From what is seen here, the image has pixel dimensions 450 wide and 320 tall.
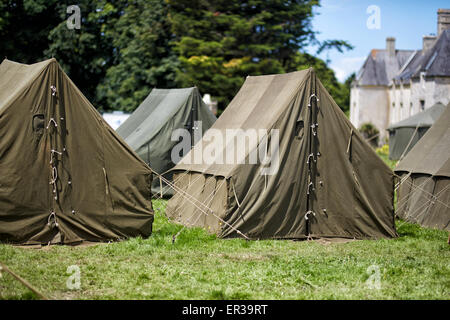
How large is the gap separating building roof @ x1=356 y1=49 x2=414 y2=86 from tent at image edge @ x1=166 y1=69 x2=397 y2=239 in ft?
125

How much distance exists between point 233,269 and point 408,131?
23.8m

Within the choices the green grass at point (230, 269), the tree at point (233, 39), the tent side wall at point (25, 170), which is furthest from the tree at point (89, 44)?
the green grass at point (230, 269)

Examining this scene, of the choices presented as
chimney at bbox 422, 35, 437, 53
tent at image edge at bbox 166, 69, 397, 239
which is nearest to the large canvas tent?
tent at image edge at bbox 166, 69, 397, 239

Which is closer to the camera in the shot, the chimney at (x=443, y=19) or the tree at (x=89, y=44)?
the tree at (x=89, y=44)

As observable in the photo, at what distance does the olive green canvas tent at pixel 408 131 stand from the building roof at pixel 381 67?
15609 mm

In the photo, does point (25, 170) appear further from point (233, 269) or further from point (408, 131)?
point (408, 131)

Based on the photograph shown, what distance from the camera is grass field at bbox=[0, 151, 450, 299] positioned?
6.49 meters

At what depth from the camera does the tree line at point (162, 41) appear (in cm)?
3206

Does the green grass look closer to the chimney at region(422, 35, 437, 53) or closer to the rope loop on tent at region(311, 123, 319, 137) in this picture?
the rope loop on tent at region(311, 123, 319, 137)

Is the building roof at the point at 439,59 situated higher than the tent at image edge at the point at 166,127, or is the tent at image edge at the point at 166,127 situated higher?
the building roof at the point at 439,59

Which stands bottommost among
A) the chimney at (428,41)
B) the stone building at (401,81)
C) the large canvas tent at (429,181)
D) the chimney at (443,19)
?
the large canvas tent at (429,181)

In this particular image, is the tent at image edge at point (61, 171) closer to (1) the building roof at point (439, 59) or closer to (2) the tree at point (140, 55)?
(2) the tree at point (140, 55)

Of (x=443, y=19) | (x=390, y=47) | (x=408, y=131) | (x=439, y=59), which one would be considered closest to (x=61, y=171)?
(x=408, y=131)

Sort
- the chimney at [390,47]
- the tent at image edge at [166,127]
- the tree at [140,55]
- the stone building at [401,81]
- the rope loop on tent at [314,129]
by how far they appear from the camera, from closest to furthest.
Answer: the rope loop on tent at [314,129] < the tent at image edge at [166,127] < the tree at [140,55] < the stone building at [401,81] < the chimney at [390,47]
